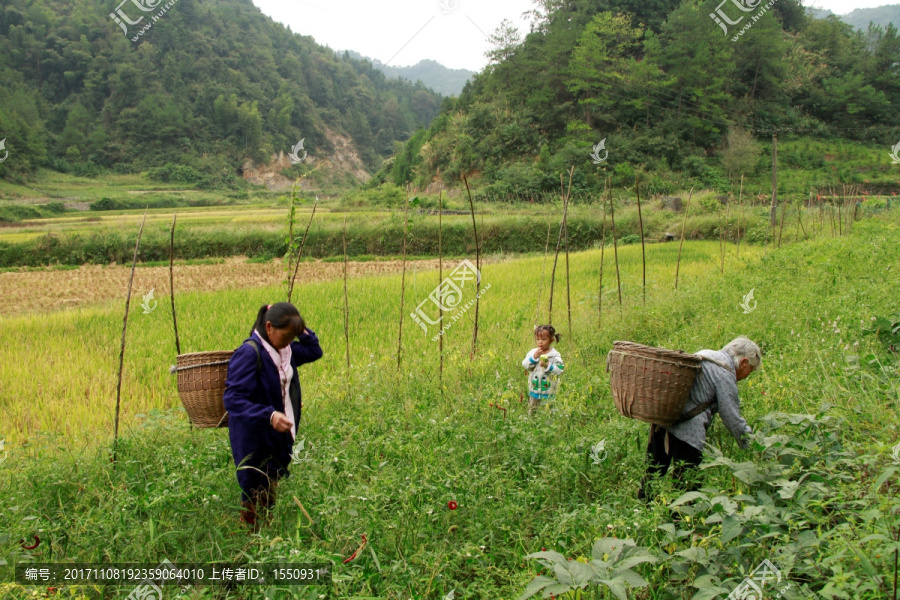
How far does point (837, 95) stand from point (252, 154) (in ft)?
137

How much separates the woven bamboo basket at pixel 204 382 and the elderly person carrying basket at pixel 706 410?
7.57 feet

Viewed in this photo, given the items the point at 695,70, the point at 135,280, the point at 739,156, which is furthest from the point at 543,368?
the point at 695,70

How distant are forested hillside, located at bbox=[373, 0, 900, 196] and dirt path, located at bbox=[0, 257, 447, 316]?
557 inches

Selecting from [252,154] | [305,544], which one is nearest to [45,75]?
[252,154]

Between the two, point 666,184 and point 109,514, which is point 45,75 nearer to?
point 666,184

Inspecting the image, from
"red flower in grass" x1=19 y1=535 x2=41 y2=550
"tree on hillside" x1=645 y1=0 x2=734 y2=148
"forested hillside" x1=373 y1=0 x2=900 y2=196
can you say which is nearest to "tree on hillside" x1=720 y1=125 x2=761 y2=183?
"forested hillside" x1=373 y1=0 x2=900 y2=196

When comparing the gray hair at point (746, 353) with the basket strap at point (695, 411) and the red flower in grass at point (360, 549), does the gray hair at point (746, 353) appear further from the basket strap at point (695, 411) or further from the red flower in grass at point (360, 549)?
the red flower in grass at point (360, 549)

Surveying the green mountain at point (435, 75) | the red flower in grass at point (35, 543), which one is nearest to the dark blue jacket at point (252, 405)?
the red flower in grass at point (35, 543)

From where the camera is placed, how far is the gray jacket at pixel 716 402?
2.74 m

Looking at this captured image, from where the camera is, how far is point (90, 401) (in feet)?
15.7

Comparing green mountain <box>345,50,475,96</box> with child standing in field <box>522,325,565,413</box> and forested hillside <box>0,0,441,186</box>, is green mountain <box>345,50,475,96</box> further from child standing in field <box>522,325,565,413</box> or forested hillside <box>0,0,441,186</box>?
child standing in field <box>522,325,565,413</box>

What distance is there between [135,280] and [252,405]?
1138 cm

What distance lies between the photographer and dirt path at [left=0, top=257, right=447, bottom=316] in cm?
1011

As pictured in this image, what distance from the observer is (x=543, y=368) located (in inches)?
158
